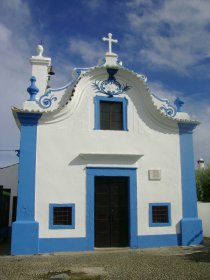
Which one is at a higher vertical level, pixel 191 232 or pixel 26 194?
pixel 26 194

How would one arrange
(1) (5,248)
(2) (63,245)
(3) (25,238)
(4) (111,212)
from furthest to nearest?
1. (1) (5,248)
2. (4) (111,212)
3. (2) (63,245)
4. (3) (25,238)

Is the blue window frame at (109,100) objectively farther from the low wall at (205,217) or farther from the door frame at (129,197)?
the low wall at (205,217)

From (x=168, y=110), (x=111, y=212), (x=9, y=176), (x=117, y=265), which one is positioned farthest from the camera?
(x=9, y=176)

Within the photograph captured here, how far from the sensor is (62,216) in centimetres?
1043

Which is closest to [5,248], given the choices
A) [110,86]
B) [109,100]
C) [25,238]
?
[25,238]

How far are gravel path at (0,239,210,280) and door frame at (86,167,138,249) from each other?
51 centimetres

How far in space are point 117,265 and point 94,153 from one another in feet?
12.3

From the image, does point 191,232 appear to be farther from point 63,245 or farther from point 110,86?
point 110,86

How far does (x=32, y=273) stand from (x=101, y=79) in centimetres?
666

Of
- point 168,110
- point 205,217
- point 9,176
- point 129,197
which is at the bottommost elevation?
point 205,217

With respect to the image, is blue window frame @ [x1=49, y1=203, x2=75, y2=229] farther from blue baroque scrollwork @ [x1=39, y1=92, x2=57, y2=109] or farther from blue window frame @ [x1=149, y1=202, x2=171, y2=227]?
blue baroque scrollwork @ [x1=39, y1=92, x2=57, y2=109]

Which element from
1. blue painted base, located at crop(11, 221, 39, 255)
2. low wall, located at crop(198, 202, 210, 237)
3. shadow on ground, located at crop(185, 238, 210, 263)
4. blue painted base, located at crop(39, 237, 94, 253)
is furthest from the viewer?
low wall, located at crop(198, 202, 210, 237)

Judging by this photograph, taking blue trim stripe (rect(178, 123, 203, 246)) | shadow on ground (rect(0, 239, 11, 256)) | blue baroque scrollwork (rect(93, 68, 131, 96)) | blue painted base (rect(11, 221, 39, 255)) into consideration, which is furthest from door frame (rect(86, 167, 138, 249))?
blue baroque scrollwork (rect(93, 68, 131, 96))

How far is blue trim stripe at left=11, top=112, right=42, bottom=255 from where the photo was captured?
9805 mm
